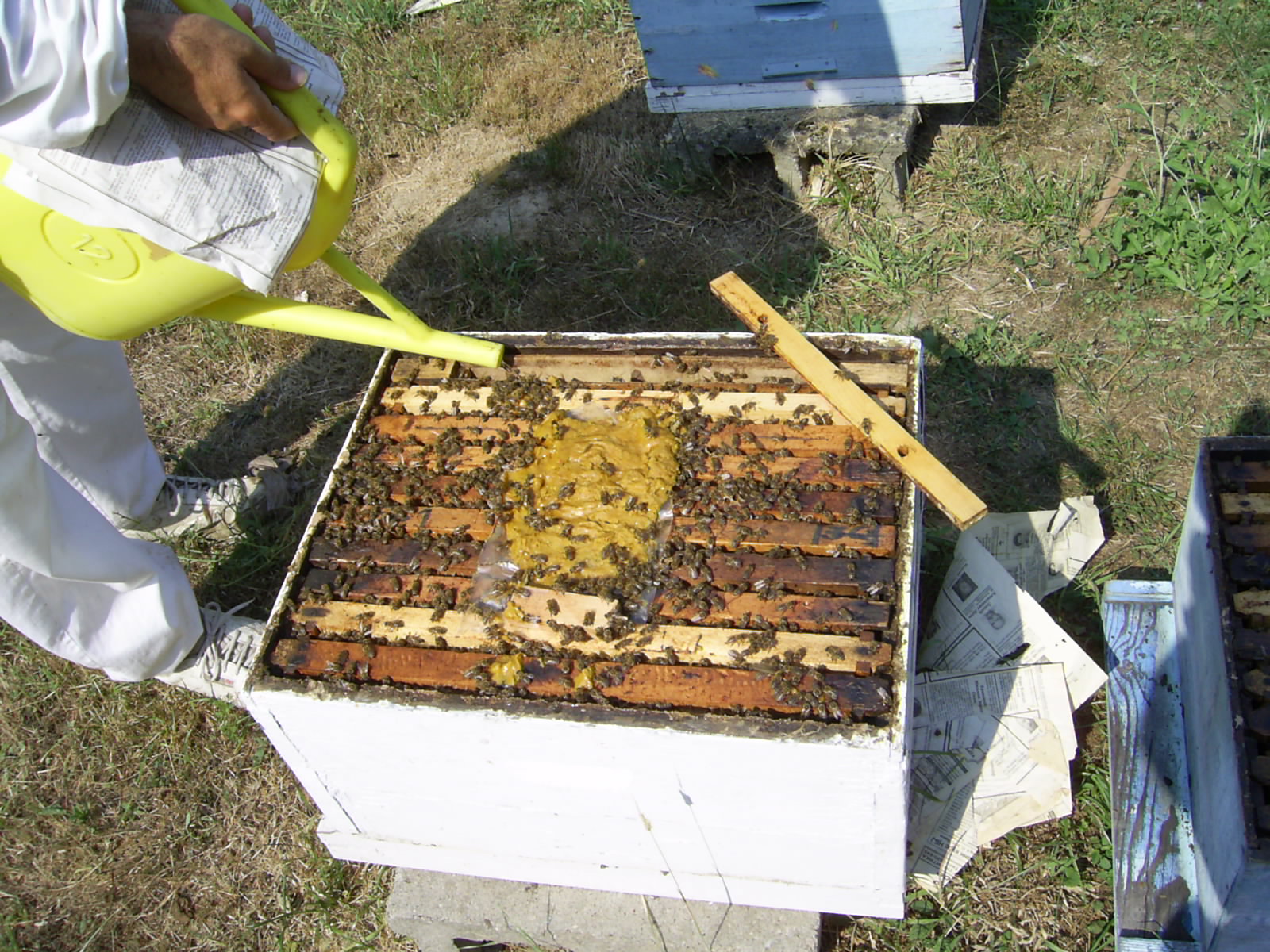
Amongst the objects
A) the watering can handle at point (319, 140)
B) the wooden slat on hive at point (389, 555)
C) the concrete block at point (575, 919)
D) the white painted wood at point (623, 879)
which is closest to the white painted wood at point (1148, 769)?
the white painted wood at point (623, 879)

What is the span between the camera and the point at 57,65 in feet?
5.94

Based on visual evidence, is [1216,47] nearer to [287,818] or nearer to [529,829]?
[529,829]

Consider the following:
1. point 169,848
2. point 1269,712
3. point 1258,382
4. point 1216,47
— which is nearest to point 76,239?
point 169,848

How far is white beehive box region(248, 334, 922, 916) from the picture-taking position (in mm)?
1967

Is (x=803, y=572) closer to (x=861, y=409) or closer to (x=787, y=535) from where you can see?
(x=787, y=535)

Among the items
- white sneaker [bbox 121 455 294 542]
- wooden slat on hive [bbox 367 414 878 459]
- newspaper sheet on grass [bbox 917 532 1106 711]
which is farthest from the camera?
white sneaker [bbox 121 455 294 542]

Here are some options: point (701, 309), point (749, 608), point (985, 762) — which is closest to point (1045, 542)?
point (985, 762)

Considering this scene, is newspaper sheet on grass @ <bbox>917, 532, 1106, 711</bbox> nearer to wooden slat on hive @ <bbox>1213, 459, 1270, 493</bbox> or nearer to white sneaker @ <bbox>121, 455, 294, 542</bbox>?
wooden slat on hive @ <bbox>1213, 459, 1270, 493</bbox>

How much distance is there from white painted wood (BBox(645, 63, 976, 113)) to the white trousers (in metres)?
2.35

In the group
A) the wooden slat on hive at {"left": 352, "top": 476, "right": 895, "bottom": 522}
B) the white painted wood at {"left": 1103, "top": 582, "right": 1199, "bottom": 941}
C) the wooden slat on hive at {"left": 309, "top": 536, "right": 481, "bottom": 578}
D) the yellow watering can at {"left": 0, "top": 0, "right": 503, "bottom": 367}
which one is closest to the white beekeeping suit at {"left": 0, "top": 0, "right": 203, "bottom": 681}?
the yellow watering can at {"left": 0, "top": 0, "right": 503, "bottom": 367}

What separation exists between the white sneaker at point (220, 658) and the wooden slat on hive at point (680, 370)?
102 cm

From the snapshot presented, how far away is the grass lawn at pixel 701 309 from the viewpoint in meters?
2.96

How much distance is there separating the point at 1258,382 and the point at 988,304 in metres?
0.93

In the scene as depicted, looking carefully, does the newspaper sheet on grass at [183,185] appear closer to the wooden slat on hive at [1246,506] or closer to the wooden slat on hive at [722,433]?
the wooden slat on hive at [722,433]
